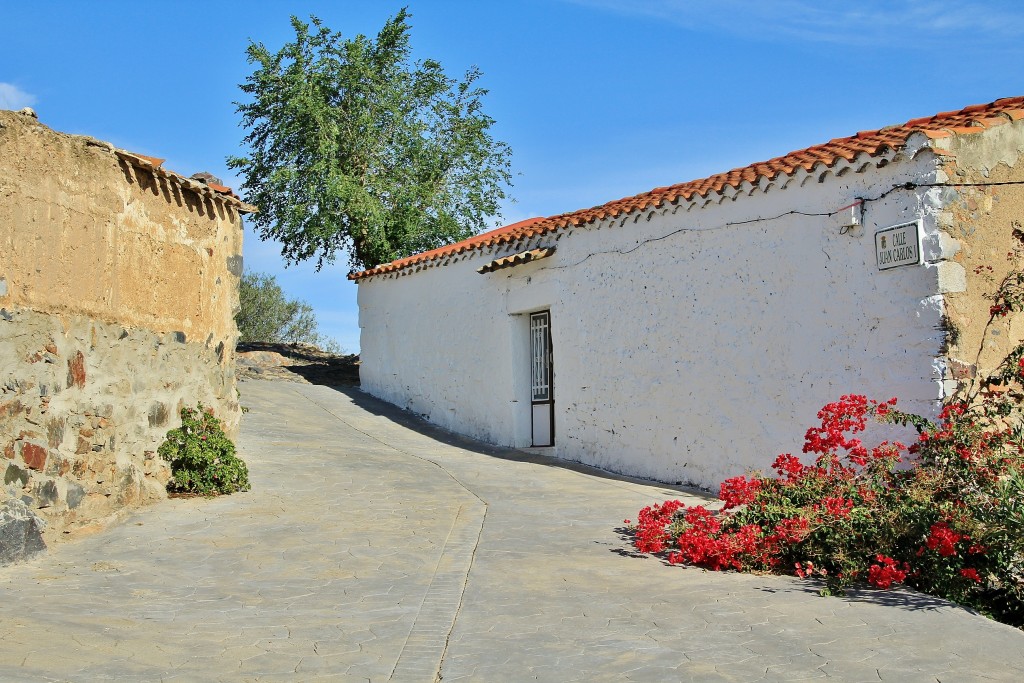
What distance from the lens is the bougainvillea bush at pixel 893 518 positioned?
20.7ft

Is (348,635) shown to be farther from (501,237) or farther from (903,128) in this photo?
(501,237)

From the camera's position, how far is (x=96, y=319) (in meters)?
8.02

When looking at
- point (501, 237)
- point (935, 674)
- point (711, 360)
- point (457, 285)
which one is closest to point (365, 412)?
point (457, 285)

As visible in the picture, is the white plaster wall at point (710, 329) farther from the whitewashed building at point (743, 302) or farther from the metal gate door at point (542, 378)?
the metal gate door at point (542, 378)

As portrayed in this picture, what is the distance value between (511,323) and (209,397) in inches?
219

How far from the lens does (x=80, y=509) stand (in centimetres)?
761

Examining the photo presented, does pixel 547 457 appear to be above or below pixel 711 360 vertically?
below

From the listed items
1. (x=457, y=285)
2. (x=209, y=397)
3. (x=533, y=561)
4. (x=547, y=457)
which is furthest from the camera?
(x=457, y=285)

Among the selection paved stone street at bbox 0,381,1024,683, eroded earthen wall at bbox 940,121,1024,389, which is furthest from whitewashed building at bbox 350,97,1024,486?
paved stone street at bbox 0,381,1024,683

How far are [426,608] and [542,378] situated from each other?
8.31 meters

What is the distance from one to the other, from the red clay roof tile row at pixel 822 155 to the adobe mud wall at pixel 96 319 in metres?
4.98

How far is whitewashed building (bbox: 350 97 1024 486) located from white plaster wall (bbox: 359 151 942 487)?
0.07ft

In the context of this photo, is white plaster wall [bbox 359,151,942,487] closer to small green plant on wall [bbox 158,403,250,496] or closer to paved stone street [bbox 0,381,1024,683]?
paved stone street [bbox 0,381,1024,683]

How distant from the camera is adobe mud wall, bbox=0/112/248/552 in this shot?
→ 22.9ft
